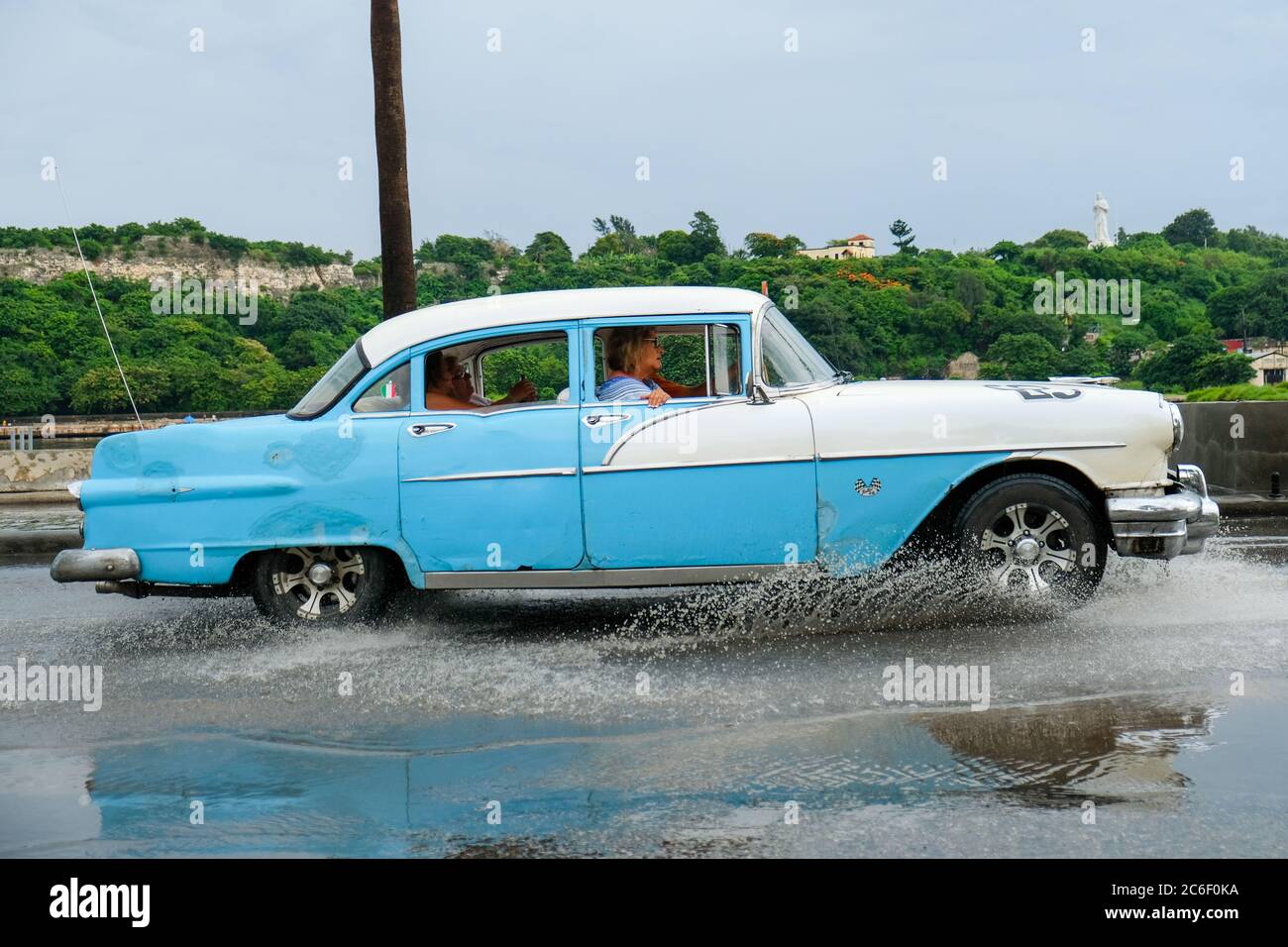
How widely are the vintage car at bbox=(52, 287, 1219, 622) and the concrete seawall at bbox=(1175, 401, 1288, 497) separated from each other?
759 centimetres

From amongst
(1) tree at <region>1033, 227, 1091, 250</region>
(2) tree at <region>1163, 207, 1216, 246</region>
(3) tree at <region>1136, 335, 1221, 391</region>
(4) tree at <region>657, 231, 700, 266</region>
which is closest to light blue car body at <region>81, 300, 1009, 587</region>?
(3) tree at <region>1136, 335, 1221, 391</region>

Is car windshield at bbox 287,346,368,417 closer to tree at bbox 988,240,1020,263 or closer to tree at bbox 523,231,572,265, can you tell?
tree at bbox 523,231,572,265

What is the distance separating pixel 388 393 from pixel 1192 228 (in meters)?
140

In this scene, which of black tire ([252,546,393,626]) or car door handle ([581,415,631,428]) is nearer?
car door handle ([581,415,631,428])

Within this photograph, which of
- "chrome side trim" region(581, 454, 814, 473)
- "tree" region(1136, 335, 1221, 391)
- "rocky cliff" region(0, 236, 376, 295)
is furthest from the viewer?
"rocky cliff" region(0, 236, 376, 295)

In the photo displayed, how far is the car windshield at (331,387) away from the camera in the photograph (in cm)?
717

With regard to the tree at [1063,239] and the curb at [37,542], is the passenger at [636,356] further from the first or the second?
the tree at [1063,239]

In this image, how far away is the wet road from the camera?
3.91m

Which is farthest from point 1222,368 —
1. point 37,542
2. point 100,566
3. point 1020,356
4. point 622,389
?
point 100,566

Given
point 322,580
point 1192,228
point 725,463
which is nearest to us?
point 725,463

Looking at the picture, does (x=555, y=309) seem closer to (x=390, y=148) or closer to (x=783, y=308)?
(x=390, y=148)

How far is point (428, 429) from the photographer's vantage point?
276 inches
